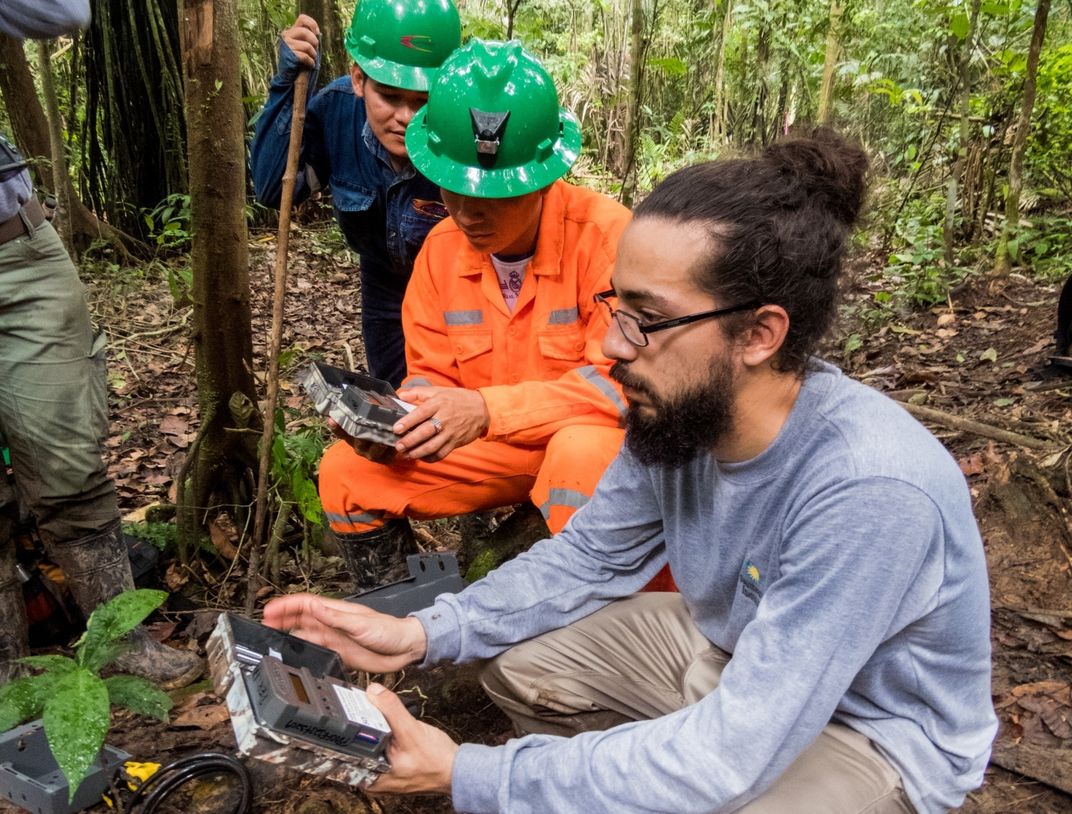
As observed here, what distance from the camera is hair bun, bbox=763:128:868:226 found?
1.81m

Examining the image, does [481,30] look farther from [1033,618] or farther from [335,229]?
[1033,618]

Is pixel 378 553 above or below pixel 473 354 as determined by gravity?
below

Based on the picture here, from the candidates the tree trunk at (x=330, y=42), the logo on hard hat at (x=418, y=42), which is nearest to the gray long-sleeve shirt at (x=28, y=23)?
the logo on hard hat at (x=418, y=42)

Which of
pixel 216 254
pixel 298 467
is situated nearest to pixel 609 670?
pixel 298 467

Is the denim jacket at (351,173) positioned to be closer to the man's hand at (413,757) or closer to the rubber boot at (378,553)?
the rubber boot at (378,553)

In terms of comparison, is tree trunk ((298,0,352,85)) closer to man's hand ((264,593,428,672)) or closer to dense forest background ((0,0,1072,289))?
dense forest background ((0,0,1072,289))

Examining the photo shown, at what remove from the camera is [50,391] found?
2914mm

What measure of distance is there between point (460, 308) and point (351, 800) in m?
1.55

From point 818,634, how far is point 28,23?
2826 millimetres

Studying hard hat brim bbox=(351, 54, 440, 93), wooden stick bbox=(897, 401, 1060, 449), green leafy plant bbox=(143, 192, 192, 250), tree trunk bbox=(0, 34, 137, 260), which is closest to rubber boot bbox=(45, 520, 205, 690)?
hard hat brim bbox=(351, 54, 440, 93)

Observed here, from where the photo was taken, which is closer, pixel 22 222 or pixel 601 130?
pixel 22 222

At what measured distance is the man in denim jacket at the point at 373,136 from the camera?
3.21 meters

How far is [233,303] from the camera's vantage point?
355cm

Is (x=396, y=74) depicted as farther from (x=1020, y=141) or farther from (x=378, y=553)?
(x=1020, y=141)
